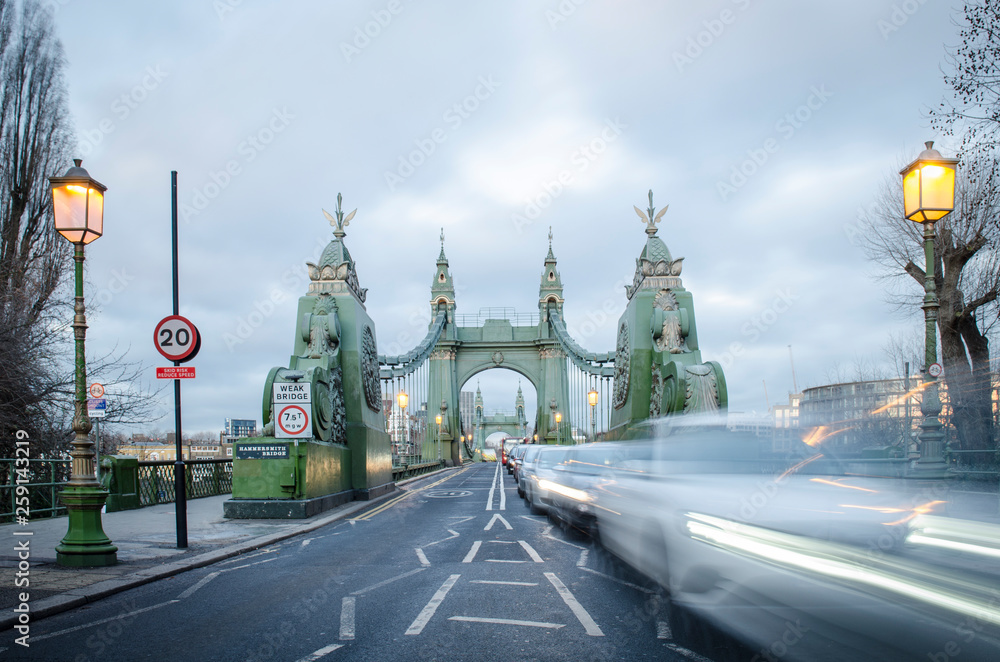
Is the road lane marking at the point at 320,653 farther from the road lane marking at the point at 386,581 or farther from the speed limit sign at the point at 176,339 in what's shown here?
the speed limit sign at the point at 176,339

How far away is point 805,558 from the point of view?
4.89 metres

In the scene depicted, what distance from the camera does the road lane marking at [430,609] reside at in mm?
5883

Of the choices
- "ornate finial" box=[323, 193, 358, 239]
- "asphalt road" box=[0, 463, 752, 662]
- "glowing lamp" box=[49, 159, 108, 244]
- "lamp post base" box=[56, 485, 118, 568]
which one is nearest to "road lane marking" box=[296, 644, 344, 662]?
"asphalt road" box=[0, 463, 752, 662]

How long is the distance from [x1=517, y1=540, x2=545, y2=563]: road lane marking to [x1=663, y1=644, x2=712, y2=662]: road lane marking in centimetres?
420

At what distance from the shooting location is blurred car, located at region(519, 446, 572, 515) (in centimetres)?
1460

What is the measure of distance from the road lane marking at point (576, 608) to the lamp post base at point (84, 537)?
548cm

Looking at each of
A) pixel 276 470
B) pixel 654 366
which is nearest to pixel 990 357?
pixel 654 366

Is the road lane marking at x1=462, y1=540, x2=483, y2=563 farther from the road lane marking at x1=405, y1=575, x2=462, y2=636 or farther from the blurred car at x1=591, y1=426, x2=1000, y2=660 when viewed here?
the blurred car at x1=591, y1=426, x2=1000, y2=660

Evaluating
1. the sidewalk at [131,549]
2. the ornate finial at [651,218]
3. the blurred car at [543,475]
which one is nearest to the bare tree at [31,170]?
the sidewalk at [131,549]

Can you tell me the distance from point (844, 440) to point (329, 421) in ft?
65.6

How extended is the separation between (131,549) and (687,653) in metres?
8.39

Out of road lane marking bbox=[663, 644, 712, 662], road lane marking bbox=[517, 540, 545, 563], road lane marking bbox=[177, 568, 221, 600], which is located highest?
road lane marking bbox=[663, 644, 712, 662]

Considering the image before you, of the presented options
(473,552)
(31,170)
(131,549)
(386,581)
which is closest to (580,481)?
(473,552)

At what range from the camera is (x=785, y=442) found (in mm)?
7094
